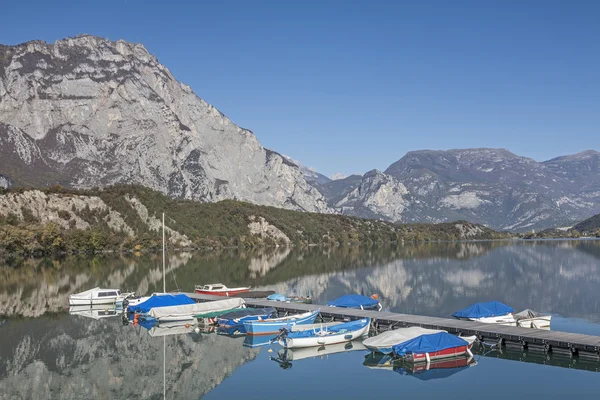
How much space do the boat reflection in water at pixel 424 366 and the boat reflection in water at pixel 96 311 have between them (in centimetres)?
3179

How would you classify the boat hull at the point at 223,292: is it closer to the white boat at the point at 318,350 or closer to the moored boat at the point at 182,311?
the moored boat at the point at 182,311

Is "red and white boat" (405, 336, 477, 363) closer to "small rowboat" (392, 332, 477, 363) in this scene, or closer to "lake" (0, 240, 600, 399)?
"small rowboat" (392, 332, 477, 363)

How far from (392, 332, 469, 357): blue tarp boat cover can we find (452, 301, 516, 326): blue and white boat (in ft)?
40.1

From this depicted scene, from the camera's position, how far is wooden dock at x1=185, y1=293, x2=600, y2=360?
4216 cm

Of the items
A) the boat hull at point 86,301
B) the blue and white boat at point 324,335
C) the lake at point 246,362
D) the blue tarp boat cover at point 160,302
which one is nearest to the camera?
the lake at point 246,362

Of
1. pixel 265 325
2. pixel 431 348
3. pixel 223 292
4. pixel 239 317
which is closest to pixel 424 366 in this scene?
pixel 431 348

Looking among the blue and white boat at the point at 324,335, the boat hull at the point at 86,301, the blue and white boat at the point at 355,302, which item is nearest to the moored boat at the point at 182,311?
the boat hull at the point at 86,301

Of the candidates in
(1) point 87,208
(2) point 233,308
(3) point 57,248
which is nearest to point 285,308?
(2) point 233,308

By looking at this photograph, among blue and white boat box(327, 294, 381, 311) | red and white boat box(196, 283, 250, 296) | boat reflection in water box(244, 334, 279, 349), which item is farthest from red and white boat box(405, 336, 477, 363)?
red and white boat box(196, 283, 250, 296)

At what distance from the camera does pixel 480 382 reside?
36938 millimetres

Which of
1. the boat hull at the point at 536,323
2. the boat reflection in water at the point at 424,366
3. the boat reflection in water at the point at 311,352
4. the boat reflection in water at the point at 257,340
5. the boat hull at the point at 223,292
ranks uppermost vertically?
the boat hull at the point at 223,292

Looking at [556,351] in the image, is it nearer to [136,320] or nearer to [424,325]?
[424,325]

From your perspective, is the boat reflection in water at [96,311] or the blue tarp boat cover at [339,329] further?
the boat reflection in water at [96,311]

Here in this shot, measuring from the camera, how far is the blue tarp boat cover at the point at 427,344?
133 ft
